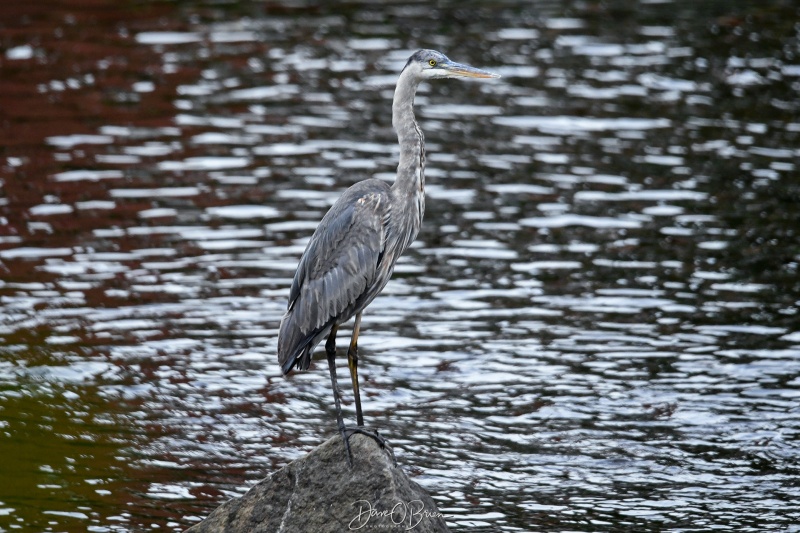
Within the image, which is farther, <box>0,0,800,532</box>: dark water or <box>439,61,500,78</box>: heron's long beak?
<box>0,0,800,532</box>: dark water

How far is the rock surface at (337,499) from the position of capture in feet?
23.8

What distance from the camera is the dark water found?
960 cm

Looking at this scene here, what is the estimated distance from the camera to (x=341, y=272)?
807 cm

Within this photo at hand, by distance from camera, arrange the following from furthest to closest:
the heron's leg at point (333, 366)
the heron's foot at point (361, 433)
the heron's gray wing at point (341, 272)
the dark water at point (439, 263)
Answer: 1. the dark water at point (439, 263)
2. the heron's gray wing at point (341, 272)
3. the heron's leg at point (333, 366)
4. the heron's foot at point (361, 433)

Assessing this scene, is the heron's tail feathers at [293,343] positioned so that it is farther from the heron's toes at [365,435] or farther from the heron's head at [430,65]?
the heron's head at [430,65]

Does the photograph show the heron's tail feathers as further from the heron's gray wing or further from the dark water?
the dark water

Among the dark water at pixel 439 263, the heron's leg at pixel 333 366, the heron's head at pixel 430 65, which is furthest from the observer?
the dark water at pixel 439 263

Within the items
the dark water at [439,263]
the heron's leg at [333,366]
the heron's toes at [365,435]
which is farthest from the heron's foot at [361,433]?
the dark water at [439,263]

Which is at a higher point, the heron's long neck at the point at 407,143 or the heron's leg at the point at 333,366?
the heron's long neck at the point at 407,143

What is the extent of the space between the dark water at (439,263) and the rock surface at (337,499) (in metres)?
1.37

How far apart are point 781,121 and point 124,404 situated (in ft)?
35.3

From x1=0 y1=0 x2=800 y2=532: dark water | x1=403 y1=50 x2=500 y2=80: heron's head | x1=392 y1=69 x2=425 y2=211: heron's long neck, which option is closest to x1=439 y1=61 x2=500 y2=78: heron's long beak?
x1=403 y1=50 x2=500 y2=80: heron's head

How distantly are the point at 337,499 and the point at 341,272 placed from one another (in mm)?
1527
